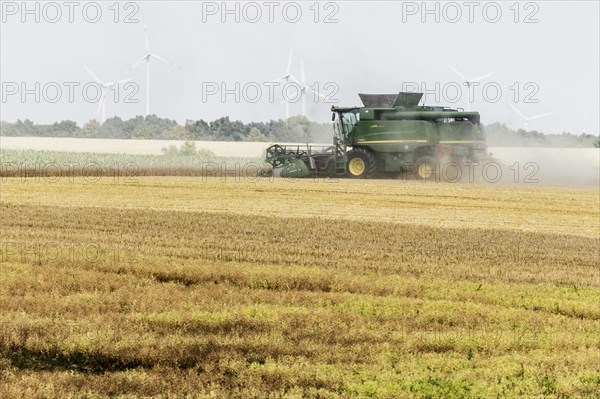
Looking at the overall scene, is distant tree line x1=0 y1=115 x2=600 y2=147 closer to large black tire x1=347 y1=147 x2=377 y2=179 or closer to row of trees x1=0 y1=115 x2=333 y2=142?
row of trees x1=0 y1=115 x2=333 y2=142

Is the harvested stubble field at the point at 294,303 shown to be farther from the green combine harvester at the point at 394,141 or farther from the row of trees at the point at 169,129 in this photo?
the row of trees at the point at 169,129

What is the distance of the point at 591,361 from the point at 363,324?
248 cm

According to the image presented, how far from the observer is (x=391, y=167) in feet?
107

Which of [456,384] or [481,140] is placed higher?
[481,140]

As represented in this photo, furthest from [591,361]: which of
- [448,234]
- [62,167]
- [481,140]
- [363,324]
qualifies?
[62,167]

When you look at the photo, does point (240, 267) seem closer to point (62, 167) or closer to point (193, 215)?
point (193, 215)

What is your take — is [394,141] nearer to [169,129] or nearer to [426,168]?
[426,168]

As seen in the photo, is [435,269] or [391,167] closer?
[435,269]

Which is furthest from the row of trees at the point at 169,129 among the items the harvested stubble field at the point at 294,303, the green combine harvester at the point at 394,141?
the harvested stubble field at the point at 294,303

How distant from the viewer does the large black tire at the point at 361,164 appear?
32844 mm

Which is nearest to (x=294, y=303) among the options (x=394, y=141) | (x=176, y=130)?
(x=394, y=141)

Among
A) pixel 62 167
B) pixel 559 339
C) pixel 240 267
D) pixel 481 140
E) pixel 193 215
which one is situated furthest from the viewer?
pixel 62 167

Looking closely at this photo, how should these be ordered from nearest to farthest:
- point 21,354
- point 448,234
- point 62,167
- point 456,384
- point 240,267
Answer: point 456,384 < point 21,354 < point 240,267 < point 448,234 < point 62,167

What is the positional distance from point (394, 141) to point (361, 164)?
1.49m
